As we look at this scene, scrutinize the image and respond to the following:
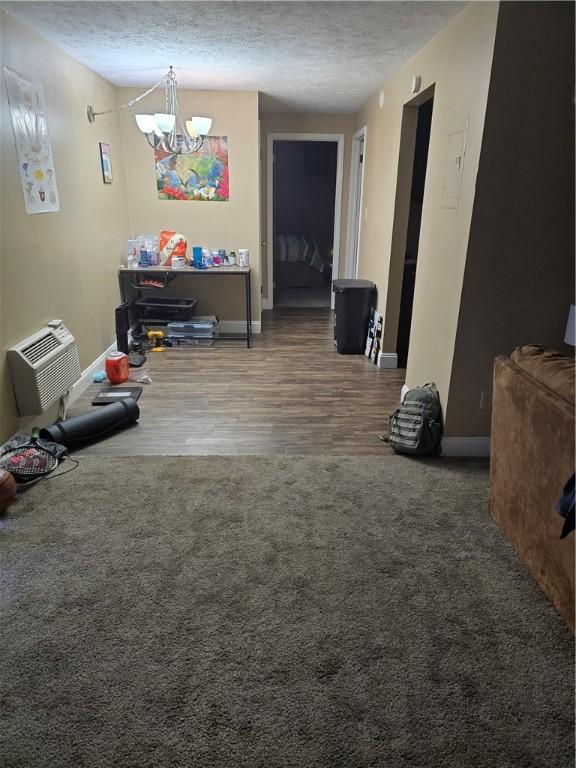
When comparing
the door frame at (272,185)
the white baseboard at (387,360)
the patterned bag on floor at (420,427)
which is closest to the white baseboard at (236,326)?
the door frame at (272,185)

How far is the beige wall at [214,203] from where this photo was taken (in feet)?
15.5

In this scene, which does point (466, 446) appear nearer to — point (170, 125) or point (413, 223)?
point (413, 223)

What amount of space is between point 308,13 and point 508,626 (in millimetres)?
3027

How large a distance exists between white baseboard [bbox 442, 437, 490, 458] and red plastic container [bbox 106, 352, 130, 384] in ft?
8.44

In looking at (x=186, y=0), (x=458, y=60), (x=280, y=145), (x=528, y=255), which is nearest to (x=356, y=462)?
(x=528, y=255)

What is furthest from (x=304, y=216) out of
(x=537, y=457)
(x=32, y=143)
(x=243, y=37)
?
(x=537, y=457)

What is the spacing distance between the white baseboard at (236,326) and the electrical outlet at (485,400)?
3201mm

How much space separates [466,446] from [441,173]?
165 centimetres

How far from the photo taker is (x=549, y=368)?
1836mm

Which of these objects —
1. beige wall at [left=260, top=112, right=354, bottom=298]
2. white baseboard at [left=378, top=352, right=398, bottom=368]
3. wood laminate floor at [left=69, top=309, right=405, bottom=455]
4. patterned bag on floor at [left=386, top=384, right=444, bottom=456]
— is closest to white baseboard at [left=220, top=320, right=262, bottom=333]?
wood laminate floor at [left=69, top=309, right=405, bottom=455]

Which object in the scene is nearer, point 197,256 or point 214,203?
point 197,256

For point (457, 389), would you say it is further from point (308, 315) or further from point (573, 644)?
point (308, 315)

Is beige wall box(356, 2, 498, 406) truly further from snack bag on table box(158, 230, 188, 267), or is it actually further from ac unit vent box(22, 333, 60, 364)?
ac unit vent box(22, 333, 60, 364)

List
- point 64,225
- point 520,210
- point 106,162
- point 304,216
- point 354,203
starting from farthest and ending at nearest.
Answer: point 304,216, point 354,203, point 106,162, point 64,225, point 520,210
